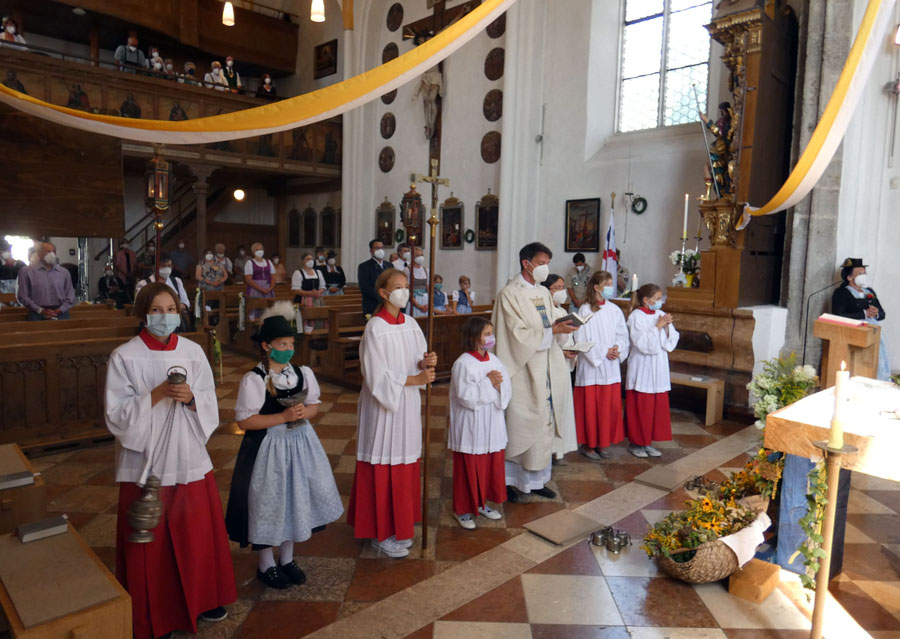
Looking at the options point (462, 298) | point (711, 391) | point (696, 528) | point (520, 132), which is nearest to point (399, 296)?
point (696, 528)

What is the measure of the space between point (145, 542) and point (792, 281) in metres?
7.89

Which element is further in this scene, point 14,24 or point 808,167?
point 14,24

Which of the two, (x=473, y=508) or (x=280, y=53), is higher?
(x=280, y=53)

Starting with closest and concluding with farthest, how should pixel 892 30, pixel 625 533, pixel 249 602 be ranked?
pixel 249 602 < pixel 625 533 < pixel 892 30

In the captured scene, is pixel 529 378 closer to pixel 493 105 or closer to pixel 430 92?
pixel 493 105

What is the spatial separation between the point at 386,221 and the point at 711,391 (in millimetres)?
10884

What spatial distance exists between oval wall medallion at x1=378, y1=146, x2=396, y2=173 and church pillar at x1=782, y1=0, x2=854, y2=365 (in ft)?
33.2

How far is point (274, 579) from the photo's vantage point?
137 inches

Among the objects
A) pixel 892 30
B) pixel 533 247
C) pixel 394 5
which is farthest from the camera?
pixel 394 5

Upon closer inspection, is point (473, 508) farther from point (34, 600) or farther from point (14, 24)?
point (14, 24)

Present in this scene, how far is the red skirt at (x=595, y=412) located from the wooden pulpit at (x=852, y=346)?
2.23 metres

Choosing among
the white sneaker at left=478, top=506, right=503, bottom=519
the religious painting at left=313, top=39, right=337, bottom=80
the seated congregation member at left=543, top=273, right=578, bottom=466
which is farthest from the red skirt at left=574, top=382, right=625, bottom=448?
the religious painting at left=313, top=39, right=337, bottom=80

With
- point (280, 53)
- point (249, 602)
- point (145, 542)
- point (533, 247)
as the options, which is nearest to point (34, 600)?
point (145, 542)

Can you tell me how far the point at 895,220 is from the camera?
8844 millimetres
